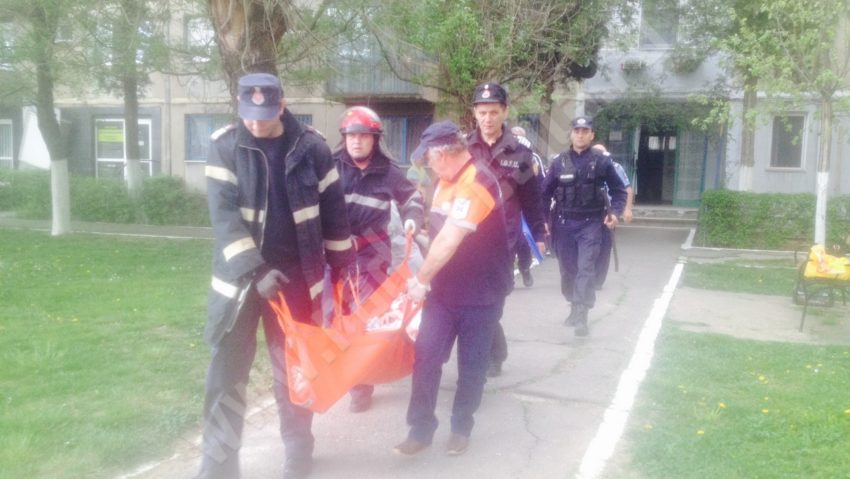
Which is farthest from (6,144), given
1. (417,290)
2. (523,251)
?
(417,290)

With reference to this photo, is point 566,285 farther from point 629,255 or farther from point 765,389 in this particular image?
point 629,255

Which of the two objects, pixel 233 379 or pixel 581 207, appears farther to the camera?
pixel 581 207

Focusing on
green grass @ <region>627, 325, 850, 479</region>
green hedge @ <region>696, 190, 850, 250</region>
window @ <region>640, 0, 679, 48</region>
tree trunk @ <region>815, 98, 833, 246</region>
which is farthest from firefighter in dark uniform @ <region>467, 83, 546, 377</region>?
window @ <region>640, 0, 679, 48</region>

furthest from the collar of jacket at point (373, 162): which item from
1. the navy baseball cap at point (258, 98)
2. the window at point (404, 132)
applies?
the window at point (404, 132)

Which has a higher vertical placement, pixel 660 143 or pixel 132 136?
pixel 660 143

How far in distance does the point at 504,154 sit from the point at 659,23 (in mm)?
17480

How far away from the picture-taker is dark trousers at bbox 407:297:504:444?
4699 mm

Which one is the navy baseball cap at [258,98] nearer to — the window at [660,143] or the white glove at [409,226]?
the white glove at [409,226]

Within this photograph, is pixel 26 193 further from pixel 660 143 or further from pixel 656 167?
pixel 660 143

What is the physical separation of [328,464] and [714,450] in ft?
7.07

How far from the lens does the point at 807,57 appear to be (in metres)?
12.9

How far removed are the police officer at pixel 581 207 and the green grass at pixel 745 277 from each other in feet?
12.6

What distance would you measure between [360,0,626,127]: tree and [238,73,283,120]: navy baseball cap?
7.14m

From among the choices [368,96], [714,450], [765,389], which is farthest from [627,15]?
[714,450]
